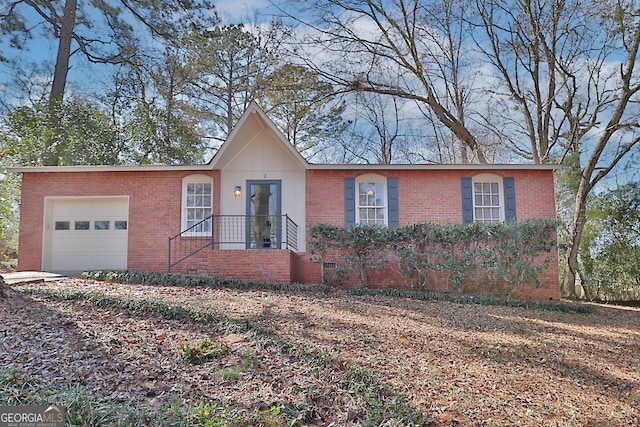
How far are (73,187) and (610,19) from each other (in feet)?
52.6

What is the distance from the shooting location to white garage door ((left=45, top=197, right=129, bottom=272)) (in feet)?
40.1

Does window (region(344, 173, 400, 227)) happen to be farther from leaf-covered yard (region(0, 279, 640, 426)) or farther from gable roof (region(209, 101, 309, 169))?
leaf-covered yard (region(0, 279, 640, 426))

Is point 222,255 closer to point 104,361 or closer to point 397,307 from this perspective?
point 397,307

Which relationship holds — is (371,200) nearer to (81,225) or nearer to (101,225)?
(101,225)

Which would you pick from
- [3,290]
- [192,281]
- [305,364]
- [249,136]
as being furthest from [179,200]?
[305,364]

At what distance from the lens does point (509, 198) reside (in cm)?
1195

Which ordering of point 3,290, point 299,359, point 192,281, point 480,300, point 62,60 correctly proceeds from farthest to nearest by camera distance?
point 62,60 < point 480,300 < point 192,281 < point 3,290 < point 299,359

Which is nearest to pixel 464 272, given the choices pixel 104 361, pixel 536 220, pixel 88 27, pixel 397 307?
pixel 536 220

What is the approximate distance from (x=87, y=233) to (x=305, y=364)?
972 cm

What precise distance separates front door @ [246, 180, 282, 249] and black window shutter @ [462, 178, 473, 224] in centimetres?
474

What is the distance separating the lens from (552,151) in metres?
17.8

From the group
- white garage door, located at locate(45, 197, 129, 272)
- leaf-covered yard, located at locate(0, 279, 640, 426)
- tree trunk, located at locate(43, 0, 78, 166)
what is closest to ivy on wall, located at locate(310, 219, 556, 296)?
leaf-covered yard, located at locate(0, 279, 640, 426)

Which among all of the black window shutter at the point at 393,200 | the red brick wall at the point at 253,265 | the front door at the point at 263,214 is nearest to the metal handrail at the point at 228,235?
the front door at the point at 263,214

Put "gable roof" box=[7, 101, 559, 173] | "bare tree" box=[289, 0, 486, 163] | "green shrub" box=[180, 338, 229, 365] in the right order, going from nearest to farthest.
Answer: "green shrub" box=[180, 338, 229, 365] < "gable roof" box=[7, 101, 559, 173] < "bare tree" box=[289, 0, 486, 163]
